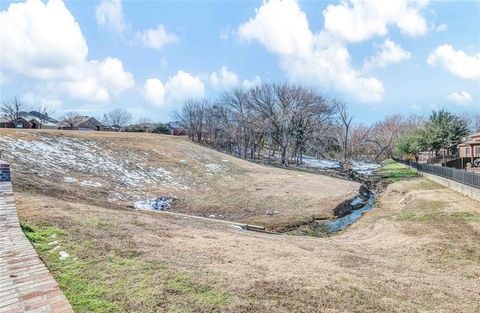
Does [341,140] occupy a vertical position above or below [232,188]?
above

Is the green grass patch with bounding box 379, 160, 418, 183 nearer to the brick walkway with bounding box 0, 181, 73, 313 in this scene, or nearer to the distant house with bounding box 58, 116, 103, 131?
the brick walkway with bounding box 0, 181, 73, 313

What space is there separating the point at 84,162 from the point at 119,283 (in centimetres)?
1883

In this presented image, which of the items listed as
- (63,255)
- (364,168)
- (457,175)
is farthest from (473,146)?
(63,255)

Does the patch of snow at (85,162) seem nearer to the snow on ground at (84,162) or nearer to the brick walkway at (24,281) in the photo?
the snow on ground at (84,162)

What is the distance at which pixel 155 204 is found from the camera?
660 inches

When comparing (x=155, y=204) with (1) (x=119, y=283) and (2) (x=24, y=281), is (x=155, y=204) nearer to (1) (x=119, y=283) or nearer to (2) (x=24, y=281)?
(1) (x=119, y=283)

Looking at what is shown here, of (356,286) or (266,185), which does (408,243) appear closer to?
(356,286)

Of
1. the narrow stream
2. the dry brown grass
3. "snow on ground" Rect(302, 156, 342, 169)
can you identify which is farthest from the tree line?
the dry brown grass

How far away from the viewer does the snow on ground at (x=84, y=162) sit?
691 inches

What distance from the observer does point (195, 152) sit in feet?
112

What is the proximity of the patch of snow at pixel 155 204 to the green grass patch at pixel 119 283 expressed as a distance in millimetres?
9973

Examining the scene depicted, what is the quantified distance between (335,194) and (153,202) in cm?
1245

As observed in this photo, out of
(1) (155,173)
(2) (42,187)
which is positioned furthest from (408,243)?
(1) (155,173)

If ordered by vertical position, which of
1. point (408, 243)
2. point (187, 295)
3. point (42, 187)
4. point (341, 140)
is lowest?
point (408, 243)
